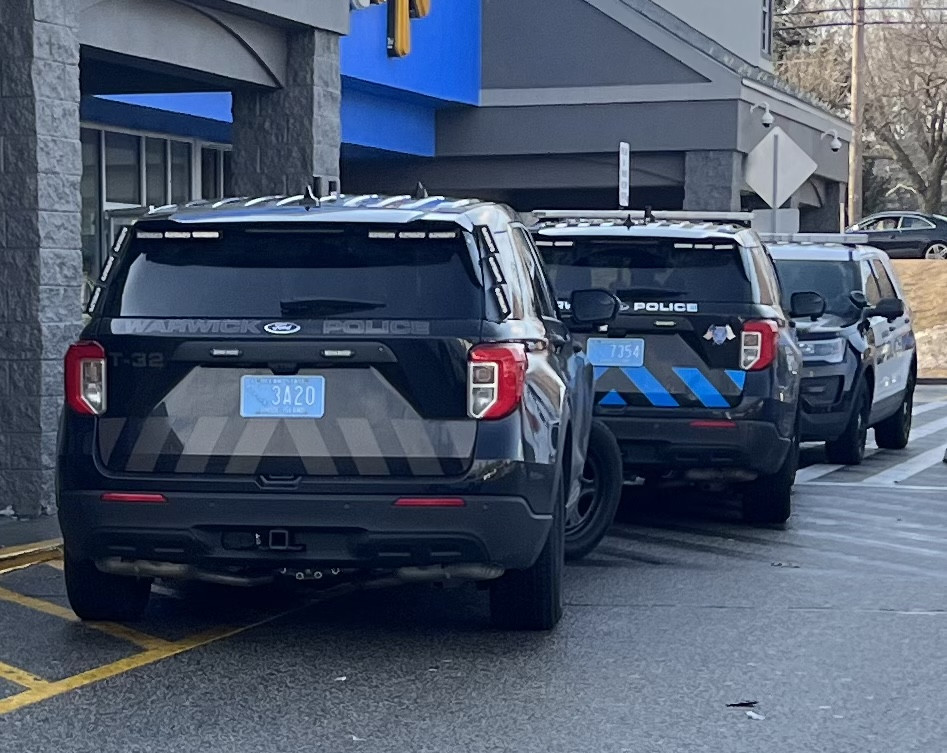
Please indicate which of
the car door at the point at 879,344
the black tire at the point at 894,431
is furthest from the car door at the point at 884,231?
the car door at the point at 879,344

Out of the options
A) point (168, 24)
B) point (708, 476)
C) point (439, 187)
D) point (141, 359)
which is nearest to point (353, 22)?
point (439, 187)

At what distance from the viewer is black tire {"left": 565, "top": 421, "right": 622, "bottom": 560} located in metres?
9.52

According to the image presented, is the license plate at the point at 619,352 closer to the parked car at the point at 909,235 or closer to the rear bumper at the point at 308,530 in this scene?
the rear bumper at the point at 308,530

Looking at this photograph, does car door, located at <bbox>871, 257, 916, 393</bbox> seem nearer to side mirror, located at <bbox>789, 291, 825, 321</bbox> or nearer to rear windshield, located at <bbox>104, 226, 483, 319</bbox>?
side mirror, located at <bbox>789, 291, 825, 321</bbox>

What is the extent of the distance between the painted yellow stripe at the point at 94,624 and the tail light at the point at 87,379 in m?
1.04

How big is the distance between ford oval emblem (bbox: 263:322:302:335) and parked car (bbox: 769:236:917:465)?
7060 mm

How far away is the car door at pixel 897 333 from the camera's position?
52.0ft

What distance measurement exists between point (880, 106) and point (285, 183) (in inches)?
1931

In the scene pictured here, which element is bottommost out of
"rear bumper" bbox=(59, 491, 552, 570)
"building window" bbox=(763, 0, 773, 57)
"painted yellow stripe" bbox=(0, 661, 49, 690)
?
"painted yellow stripe" bbox=(0, 661, 49, 690)

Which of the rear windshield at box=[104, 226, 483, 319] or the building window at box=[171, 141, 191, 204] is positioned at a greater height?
the building window at box=[171, 141, 191, 204]

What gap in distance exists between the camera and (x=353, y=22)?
71.1 feet

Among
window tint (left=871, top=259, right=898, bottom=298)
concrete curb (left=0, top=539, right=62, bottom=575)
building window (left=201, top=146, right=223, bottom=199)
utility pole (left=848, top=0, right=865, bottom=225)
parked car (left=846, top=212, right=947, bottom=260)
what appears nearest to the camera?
concrete curb (left=0, top=539, right=62, bottom=575)

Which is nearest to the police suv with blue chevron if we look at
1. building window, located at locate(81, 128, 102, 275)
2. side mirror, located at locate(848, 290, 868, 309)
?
side mirror, located at locate(848, 290, 868, 309)

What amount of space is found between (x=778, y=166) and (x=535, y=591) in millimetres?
14115
